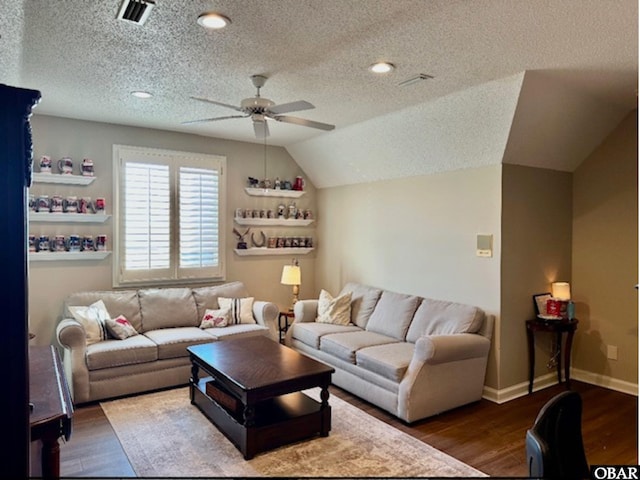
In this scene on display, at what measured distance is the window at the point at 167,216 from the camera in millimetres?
5023

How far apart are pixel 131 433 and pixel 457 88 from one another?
3.74 metres

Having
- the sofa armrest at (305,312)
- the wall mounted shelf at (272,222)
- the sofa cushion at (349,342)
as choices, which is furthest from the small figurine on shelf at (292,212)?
the sofa cushion at (349,342)

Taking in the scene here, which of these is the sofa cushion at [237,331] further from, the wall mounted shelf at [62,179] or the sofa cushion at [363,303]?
the wall mounted shelf at [62,179]

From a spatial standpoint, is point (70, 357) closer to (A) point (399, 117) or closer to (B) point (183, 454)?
(B) point (183, 454)

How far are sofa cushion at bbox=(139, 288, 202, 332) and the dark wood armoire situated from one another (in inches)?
142

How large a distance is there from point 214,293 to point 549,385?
12.3 feet

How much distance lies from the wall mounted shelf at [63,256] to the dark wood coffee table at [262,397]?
6.16 feet

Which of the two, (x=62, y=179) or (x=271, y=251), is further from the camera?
(x=271, y=251)

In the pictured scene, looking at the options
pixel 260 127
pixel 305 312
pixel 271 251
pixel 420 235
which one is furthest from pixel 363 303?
pixel 260 127

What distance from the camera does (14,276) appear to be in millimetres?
1273

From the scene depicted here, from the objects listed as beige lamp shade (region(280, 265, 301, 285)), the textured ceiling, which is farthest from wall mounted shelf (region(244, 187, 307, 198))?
the textured ceiling

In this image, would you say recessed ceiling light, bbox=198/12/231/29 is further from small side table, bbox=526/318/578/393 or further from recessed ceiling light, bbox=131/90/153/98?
small side table, bbox=526/318/578/393

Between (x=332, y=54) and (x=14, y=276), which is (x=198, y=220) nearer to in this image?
(x=332, y=54)

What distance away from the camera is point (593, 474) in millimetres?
1185
